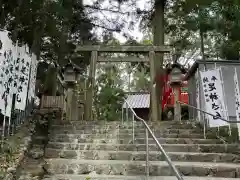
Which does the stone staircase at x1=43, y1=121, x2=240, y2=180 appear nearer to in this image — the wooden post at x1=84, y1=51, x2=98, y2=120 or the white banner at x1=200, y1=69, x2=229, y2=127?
the white banner at x1=200, y1=69, x2=229, y2=127

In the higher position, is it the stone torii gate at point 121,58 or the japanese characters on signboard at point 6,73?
the stone torii gate at point 121,58

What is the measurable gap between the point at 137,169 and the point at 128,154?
0.78 metres

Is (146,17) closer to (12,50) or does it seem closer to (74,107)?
(74,107)

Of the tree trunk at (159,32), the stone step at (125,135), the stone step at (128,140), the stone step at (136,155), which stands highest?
the tree trunk at (159,32)

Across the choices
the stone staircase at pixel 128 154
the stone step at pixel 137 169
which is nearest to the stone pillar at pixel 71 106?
the stone staircase at pixel 128 154

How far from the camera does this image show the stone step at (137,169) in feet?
17.9

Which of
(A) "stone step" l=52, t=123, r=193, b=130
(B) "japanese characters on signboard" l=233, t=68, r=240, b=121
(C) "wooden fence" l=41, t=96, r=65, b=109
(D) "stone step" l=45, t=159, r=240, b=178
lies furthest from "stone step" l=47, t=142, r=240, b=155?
(C) "wooden fence" l=41, t=96, r=65, b=109

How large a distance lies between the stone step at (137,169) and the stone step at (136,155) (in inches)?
16.8

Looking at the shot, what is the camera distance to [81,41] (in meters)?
13.1

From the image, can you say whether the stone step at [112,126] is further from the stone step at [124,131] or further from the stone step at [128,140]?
the stone step at [128,140]

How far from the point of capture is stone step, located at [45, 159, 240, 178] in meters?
5.44

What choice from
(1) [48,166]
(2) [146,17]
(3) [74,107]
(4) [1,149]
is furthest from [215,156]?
(2) [146,17]

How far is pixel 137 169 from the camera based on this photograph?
5.60 meters

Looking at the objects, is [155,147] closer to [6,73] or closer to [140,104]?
[6,73]
